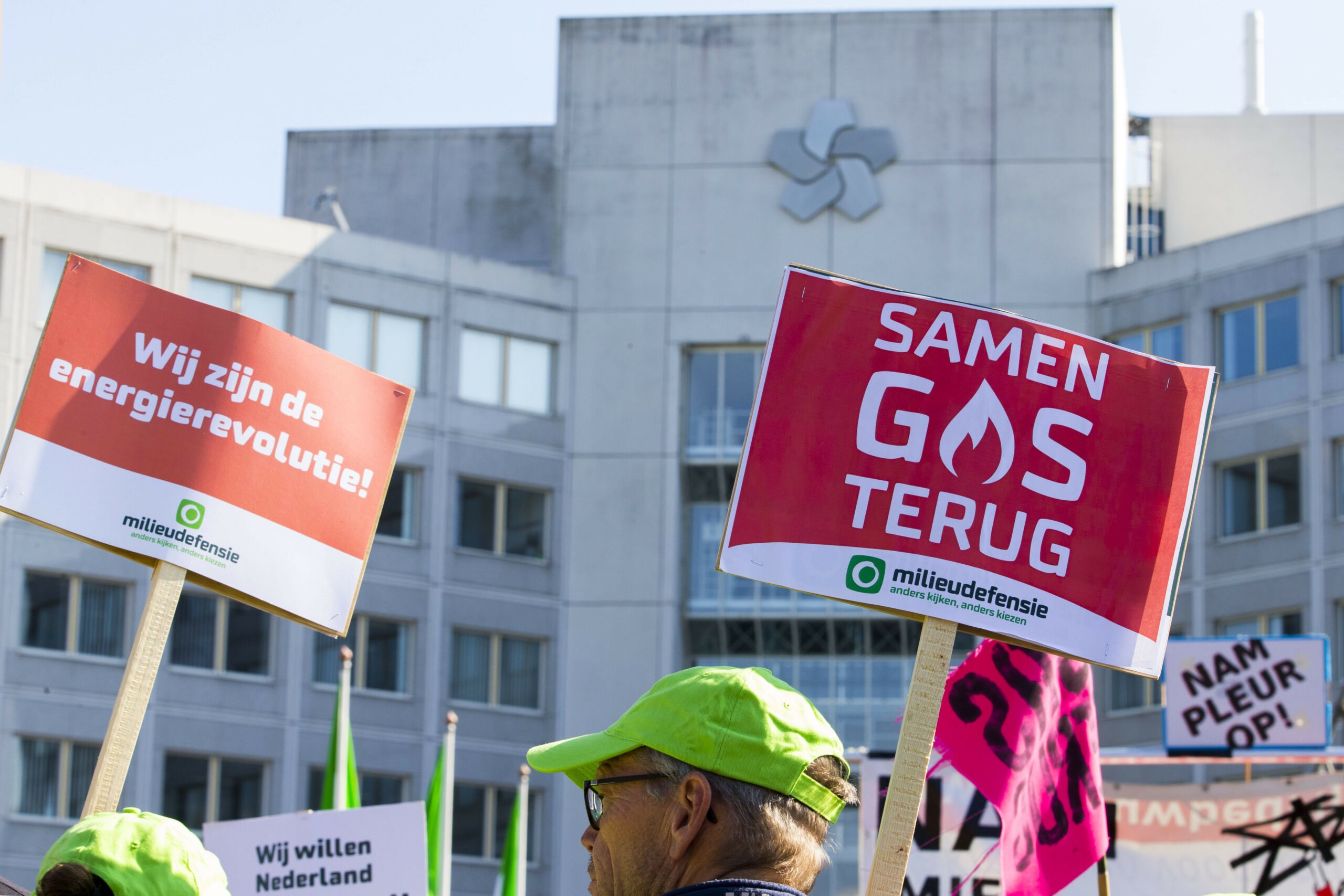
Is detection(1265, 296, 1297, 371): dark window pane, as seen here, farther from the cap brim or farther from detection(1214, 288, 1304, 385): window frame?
the cap brim

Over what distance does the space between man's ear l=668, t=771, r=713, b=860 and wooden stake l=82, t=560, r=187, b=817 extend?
291 cm

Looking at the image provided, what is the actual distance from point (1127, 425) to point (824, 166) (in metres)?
33.0

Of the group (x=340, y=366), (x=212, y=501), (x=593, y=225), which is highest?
(x=593, y=225)

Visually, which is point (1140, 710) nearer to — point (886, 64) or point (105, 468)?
point (886, 64)

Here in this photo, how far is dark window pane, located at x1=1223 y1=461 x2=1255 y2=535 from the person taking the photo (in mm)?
34938

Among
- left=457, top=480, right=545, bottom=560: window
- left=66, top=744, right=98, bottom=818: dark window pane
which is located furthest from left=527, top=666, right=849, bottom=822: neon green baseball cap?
left=457, top=480, right=545, bottom=560: window

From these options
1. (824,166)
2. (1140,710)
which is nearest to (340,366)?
(1140,710)

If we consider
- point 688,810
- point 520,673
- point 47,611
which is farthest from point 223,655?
point 688,810

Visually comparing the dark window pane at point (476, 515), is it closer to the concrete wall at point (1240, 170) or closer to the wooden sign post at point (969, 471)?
the concrete wall at point (1240, 170)

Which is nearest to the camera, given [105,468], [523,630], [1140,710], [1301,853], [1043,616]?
[1043,616]

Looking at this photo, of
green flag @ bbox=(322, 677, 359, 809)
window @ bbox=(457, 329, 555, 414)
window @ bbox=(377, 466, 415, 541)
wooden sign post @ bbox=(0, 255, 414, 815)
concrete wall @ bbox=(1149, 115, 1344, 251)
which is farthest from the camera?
concrete wall @ bbox=(1149, 115, 1344, 251)

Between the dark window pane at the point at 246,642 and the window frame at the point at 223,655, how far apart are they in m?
0.02

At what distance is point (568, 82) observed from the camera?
40.0 metres

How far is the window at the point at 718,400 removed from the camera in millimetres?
38500
